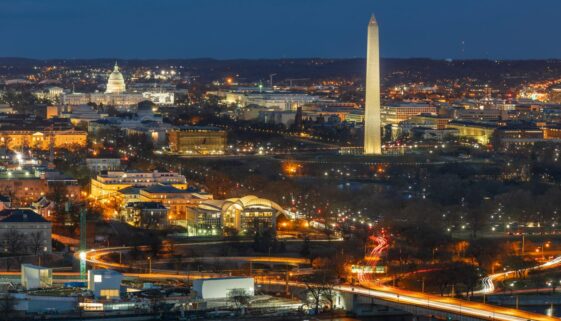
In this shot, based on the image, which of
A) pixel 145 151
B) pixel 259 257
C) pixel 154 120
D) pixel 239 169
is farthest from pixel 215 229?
pixel 154 120

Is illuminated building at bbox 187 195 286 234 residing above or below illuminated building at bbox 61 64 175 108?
below

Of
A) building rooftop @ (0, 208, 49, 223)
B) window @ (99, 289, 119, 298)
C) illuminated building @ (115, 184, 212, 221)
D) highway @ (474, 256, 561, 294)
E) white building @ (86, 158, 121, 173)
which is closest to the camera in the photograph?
window @ (99, 289, 119, 298)

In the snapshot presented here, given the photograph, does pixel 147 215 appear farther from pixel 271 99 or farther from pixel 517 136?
pixel 271 99

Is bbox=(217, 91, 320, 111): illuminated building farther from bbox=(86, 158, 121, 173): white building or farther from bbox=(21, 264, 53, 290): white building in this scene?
bbox=(21, 264, 53, 290): white building

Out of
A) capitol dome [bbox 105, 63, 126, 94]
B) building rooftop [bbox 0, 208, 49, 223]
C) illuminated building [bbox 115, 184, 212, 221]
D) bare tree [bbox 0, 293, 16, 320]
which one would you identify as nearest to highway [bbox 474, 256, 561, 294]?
bare tree [bbox 0, 293, 16, 320]

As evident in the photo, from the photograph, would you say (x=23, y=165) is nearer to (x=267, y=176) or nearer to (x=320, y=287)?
(x=267, y=176)

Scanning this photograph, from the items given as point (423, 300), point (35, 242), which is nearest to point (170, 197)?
point (35, 242)
